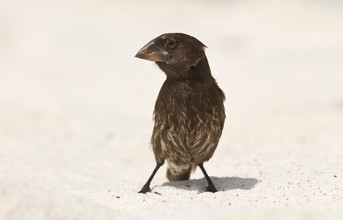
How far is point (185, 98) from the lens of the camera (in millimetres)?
5004

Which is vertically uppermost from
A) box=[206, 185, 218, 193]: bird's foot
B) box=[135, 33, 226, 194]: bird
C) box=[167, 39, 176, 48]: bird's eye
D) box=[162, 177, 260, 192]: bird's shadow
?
box=[167, 39, 176, 48]: bird's eye

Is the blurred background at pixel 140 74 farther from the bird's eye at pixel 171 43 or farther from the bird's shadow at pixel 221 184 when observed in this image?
the bird's eye at pixel 171 43

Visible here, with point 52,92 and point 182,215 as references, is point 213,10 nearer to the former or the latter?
point 52,92

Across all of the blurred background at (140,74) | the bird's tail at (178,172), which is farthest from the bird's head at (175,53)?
the blurred background at (140,74)

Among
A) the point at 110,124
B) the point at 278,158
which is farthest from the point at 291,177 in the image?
the point at 110,124

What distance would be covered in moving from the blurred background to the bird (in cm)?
283

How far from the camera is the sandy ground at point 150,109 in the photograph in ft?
15.0

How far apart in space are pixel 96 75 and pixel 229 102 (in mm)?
3011

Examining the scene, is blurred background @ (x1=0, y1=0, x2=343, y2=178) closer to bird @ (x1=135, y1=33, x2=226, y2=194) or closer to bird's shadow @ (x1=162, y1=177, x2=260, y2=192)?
bird's shadow @ (x1=162, y1=177, x2=260, y2=192)

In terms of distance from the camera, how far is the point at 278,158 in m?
6.80

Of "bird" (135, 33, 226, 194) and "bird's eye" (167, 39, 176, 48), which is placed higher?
"bird's eye" (167, 39, 176, 48)

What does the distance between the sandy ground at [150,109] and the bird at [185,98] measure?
48cm

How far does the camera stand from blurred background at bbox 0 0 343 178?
29.1ft

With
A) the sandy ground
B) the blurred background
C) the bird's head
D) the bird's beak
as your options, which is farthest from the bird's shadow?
the blurred background
